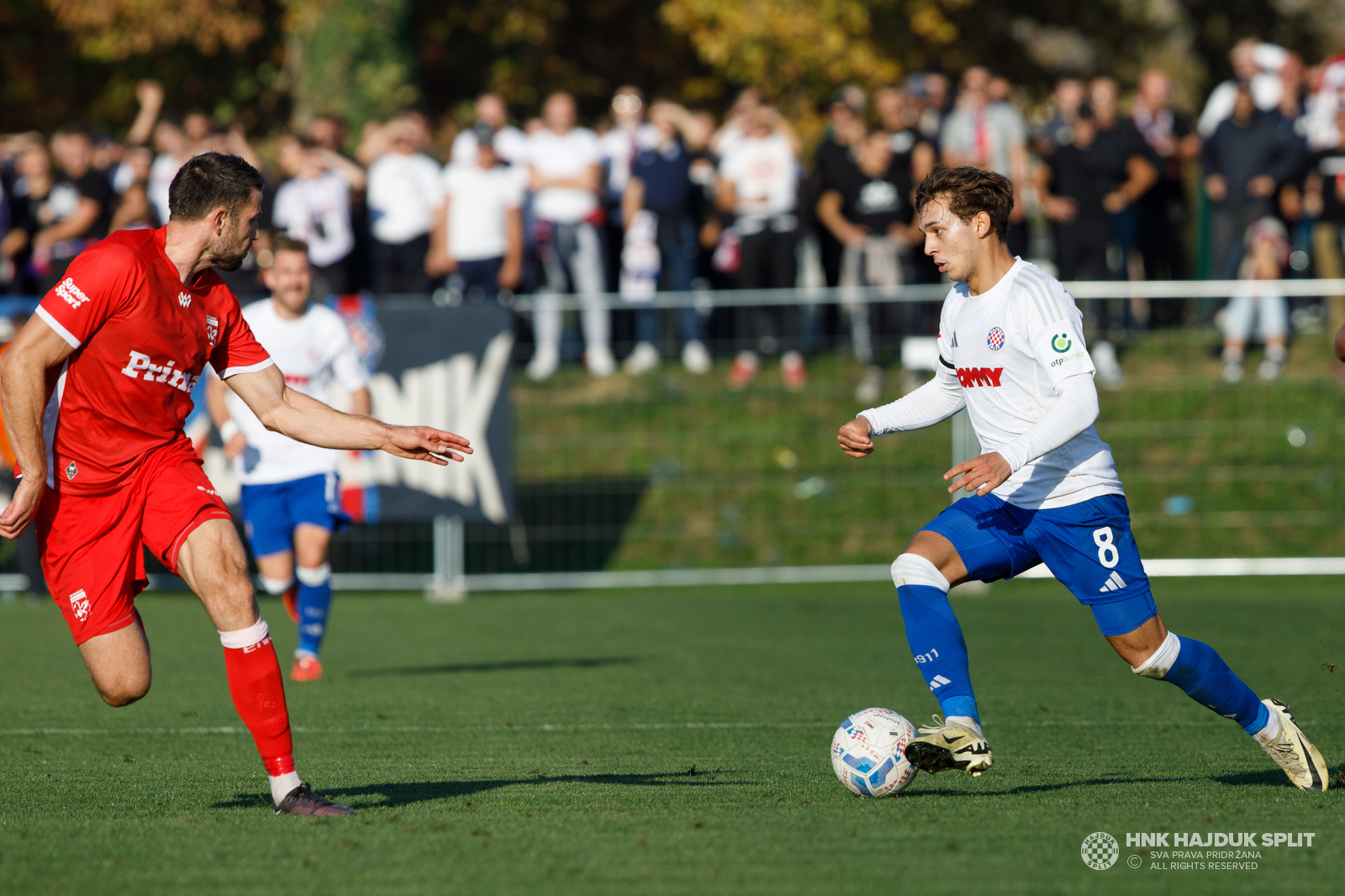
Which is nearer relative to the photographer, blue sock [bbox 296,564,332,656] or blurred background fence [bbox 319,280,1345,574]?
blue sock [bbox 296,564,332,656]

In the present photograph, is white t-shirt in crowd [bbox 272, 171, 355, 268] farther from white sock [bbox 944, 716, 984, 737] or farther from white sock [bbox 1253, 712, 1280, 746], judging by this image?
white sock [bbox 1253, 712, 1280, 746]

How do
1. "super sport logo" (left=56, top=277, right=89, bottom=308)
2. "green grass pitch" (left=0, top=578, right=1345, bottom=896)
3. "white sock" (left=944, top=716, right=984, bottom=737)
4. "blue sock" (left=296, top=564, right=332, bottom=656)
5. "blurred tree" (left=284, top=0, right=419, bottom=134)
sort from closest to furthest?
1. "green grass pitch" (left=0, top=578, right=1345, bottom=896)
2. "super sport logo" (left=56, top=277, right=89, bottom=308)
3. "white sock" (left=944, top=716, right=984, bottom=737)
4. "blue sock" (left=296, top=564, right=332, bottom=656)
5. "blurred tree" (left=284, top=0, right=419, bottom=134)

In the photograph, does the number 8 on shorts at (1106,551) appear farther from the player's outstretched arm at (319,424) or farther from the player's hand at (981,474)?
the player's outstretched arm at (319,424)

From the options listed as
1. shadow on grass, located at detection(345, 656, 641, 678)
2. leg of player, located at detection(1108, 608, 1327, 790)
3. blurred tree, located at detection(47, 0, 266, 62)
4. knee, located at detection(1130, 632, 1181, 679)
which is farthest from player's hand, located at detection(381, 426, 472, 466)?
blurred tree, located at detection(47, 0, 266, 62)

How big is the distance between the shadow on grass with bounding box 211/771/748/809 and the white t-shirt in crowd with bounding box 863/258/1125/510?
5.04 ft

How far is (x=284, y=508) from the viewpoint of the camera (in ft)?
30.4

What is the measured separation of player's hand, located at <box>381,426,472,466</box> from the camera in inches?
A: 207

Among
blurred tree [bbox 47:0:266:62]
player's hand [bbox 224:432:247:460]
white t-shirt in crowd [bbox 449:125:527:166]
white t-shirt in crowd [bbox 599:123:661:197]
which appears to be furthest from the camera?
blurred tree [bbox 47:0:266:62]

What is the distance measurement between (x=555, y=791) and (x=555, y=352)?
27.7ft

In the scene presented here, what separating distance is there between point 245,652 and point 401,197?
10.5 m

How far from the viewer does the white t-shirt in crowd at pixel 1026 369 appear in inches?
218

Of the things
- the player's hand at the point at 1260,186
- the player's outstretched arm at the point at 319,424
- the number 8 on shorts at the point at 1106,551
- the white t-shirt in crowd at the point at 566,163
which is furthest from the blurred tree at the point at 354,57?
the number 8 on shorts at the point at 1106,551

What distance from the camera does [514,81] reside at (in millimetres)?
29672

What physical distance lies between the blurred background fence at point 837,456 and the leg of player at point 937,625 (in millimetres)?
7895
